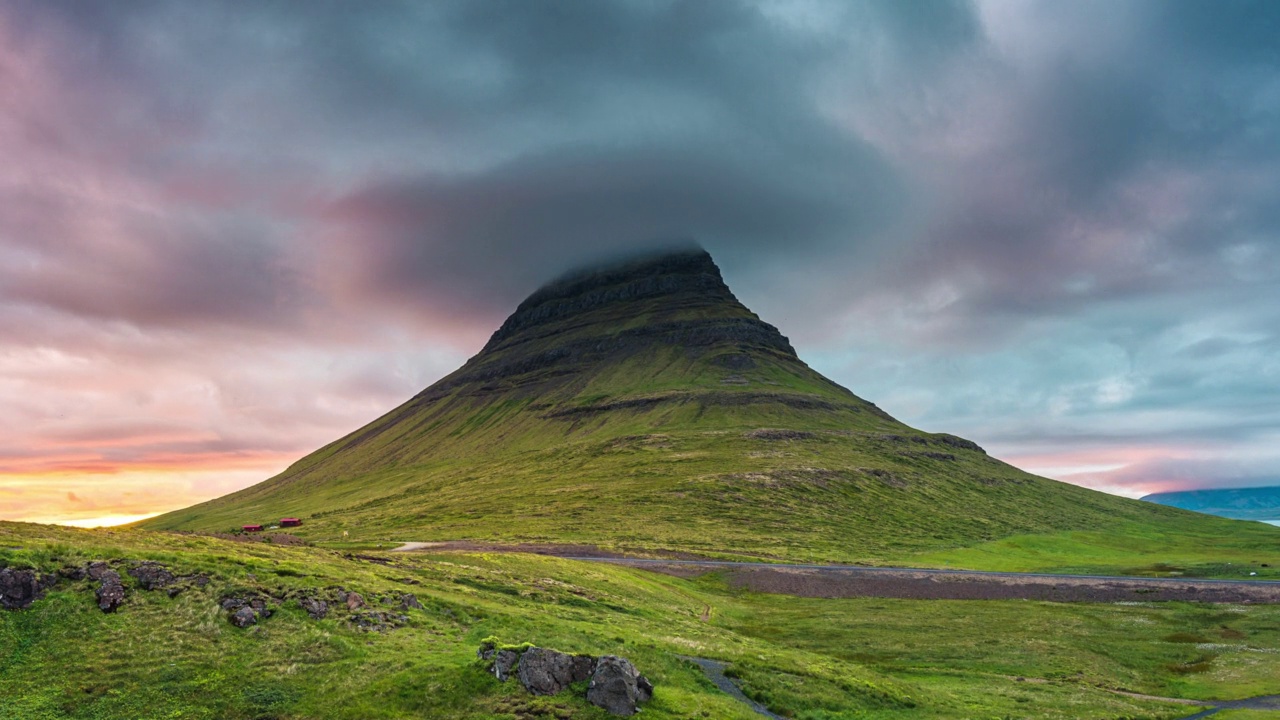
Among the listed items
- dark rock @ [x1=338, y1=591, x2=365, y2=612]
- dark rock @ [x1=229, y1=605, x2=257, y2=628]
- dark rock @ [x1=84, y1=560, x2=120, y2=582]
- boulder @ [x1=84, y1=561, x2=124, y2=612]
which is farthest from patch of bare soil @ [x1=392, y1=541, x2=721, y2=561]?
dark rock @ [x1=229, y1=605, x2=257, y2=628]

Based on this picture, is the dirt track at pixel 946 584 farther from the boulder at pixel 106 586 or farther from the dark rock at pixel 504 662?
the dark rock at pixel 504 662

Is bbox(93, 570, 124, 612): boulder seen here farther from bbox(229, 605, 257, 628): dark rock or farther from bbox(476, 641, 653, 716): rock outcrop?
bbox(476, 641, 653, 716): rock outcrop

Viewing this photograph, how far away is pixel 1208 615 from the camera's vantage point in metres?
76.7

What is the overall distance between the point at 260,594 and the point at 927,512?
18538 cm

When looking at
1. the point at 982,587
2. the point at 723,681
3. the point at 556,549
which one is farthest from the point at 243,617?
the point at 982,587

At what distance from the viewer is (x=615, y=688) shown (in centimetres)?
3055

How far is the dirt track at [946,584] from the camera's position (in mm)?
88688

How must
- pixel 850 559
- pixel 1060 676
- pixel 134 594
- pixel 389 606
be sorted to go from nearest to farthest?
pixel 134 594 < pixel 389 606 < pixel 1060 676 < pixel 850 559

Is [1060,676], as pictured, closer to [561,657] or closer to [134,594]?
[561,657]

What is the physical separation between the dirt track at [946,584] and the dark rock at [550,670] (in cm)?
6796

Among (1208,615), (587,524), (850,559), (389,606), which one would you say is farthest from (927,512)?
(389,606)

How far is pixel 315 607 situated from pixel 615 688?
70.0 feet

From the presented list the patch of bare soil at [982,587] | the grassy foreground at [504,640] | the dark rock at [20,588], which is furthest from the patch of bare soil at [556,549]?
the dark rock at [20,588]

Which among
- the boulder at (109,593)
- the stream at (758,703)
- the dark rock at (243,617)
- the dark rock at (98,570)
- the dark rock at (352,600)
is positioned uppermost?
the dark rock at (98,570)
